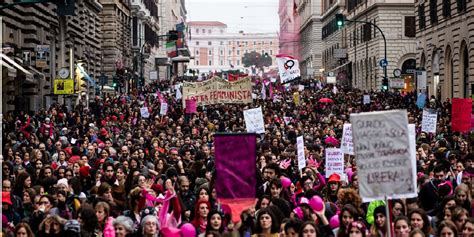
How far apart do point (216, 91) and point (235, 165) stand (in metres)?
25.0

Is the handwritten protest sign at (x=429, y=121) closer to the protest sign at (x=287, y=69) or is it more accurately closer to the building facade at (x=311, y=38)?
the protest sign at (x=287, y=69)

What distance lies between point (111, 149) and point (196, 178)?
17.3ft

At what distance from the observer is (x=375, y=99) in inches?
1911

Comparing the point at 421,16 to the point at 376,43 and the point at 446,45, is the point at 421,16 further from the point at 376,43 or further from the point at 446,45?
the point at 376,43

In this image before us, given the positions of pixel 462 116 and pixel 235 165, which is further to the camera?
pixel 462 116

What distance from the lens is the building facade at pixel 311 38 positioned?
113319 millimetres

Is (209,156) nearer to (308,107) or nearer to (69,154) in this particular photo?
(69,154)

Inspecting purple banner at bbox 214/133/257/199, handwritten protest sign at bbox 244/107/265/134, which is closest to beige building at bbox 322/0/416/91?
handwritten protest sign at bbox 244/107/265/134

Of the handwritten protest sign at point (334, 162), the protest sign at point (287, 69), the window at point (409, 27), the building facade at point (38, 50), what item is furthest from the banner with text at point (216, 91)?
the window at point (409, 27)

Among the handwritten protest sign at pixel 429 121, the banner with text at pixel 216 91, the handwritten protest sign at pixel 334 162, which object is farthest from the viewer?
A: the banner with text at pixel 216 91

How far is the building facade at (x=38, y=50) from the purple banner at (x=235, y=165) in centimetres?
1866

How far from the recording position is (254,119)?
977 inches

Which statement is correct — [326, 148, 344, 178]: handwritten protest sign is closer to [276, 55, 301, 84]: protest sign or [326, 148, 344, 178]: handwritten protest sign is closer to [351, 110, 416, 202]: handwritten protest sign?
[351, 110, 416, 202]: handwritten protest sign

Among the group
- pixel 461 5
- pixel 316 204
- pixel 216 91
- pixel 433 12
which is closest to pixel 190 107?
pixel 216 91
